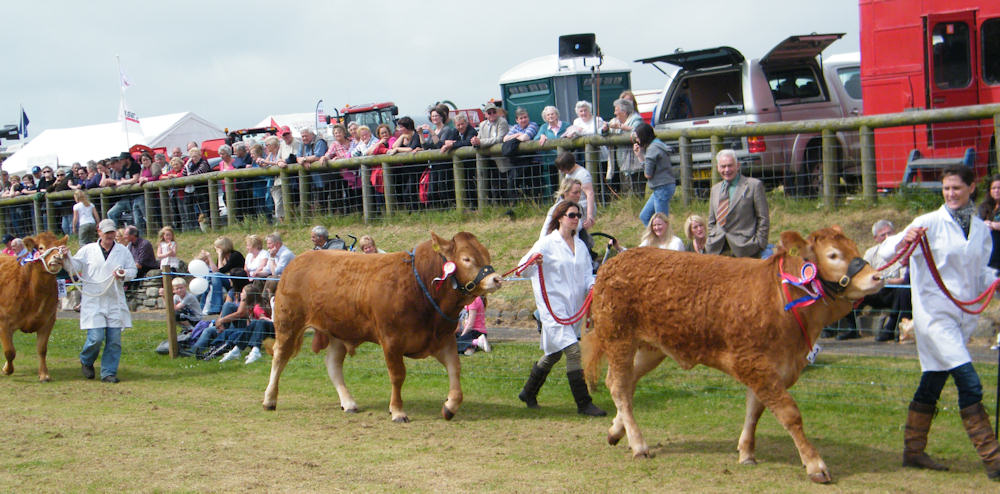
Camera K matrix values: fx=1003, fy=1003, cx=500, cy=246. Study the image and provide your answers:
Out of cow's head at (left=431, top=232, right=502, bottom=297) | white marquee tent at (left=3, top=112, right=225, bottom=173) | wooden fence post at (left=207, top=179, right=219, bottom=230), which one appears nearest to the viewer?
cow's head at (left=431, top=232, right=502, bottom=297)

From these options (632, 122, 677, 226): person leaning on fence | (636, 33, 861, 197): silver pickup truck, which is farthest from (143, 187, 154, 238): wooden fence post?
(632, 122, 677, 226): person leaning on fence

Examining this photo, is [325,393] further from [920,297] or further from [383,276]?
A: [920,297]

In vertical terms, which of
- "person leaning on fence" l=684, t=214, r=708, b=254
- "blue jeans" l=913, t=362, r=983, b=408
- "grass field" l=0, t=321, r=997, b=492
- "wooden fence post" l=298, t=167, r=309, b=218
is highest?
"wooden fence post" l=298, t=167, r=309, b=218

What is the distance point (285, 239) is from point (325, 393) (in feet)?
23.5

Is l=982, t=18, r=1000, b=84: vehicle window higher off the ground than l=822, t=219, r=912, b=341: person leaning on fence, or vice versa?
l=982, t=18, r=1000, b=84: vehicle window

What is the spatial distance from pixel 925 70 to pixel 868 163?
6.98ft

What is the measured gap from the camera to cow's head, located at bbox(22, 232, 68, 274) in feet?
37.4

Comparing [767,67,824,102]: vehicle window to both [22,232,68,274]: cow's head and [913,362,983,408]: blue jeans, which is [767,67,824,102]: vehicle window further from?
[22,232,68,274]: cow's head

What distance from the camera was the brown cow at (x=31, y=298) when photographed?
38.5 feet

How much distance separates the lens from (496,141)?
14703 millimetres

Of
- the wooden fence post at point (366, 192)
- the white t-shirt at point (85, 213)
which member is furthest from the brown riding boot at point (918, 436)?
the white t-shirt at point (85, 213)

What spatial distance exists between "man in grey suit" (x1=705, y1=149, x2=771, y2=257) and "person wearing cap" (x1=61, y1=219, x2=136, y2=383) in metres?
6.78

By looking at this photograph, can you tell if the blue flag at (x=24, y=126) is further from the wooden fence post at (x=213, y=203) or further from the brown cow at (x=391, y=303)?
the brown cow at (x=391, y=303)

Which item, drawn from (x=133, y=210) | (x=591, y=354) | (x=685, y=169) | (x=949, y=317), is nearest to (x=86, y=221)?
(x=133, y=210)
